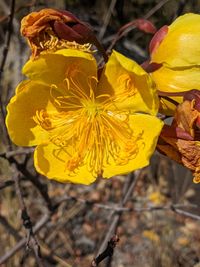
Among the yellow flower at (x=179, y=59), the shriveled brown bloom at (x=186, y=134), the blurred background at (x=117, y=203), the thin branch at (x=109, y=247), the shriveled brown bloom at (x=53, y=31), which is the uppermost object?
the shriveled brown bloom at (x=53, y=31)

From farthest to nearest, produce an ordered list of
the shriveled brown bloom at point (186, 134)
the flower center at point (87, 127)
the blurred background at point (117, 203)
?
the blurred background at point (117, 203), the flower center at point (87, 127), the shriveled brown bloom at point (186, 134)

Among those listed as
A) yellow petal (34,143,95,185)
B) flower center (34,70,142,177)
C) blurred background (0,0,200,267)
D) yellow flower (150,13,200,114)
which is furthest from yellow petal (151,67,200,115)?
blurred background (0,0,200,267)

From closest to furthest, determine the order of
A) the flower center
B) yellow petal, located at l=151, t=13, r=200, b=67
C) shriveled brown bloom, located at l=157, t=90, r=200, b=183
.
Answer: shriveled brown bloom, located at l=157, t=90, r=200, b=183
yellow petal, located at l=151, t=13, r=200, b=67
the flower center

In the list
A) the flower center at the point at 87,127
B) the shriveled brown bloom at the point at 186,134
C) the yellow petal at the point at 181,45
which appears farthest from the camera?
the flower center at the point at 87,127

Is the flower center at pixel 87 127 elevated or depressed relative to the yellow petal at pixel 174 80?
depressed

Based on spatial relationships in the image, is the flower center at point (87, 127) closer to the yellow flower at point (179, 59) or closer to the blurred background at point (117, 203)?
the yellow flower at point (179, 59)

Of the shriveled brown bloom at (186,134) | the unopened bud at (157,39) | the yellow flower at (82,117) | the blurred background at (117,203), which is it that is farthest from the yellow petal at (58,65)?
the blurred background at (117,203)

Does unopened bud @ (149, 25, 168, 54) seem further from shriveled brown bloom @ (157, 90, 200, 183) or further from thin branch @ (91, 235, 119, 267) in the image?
thin branch @ (91, 235, 119, 267)

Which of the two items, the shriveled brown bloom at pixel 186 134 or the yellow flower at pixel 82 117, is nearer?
the shriveled brown bloom at pixel 186 134
